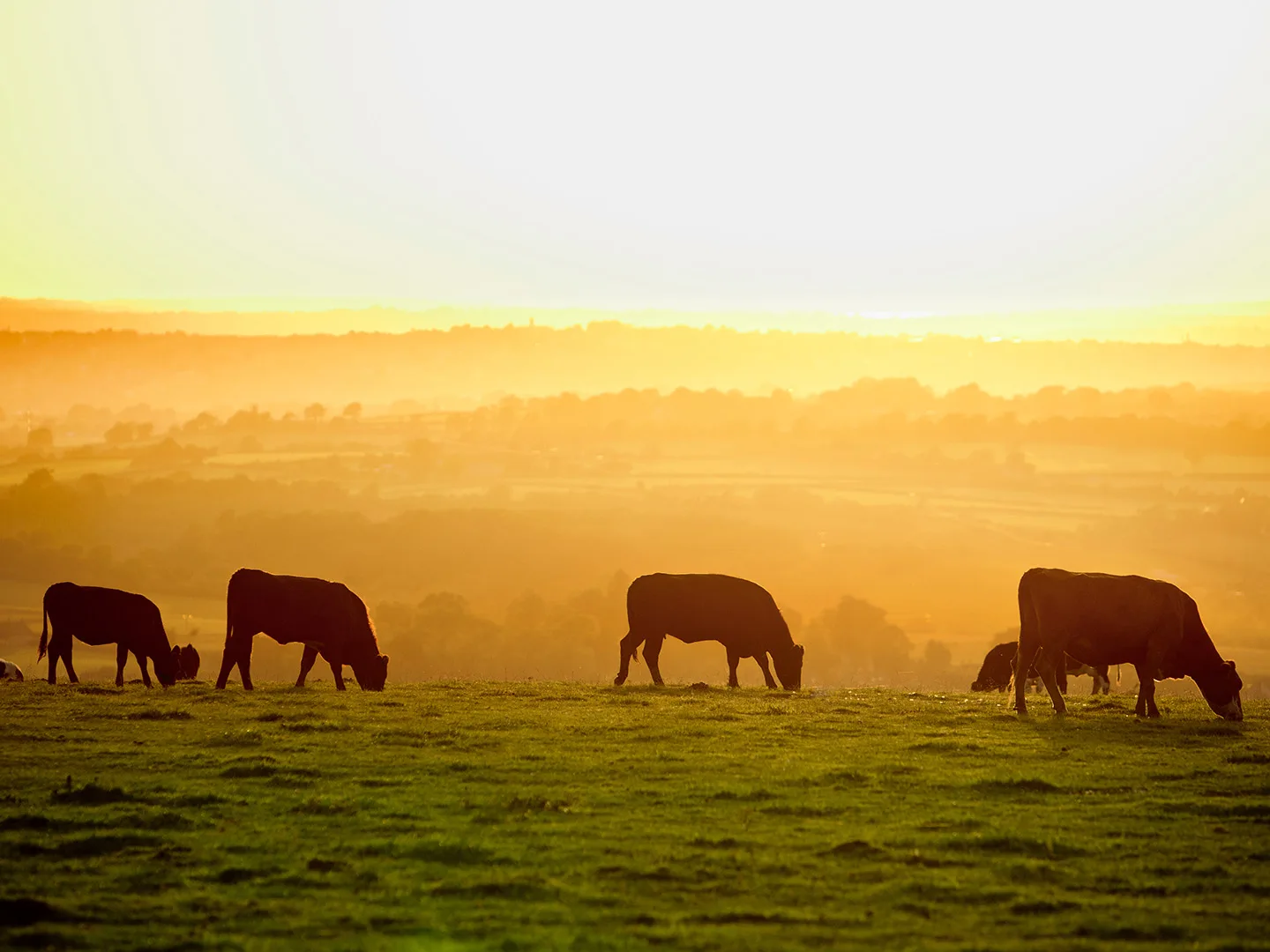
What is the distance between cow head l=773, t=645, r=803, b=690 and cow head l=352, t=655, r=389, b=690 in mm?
8895

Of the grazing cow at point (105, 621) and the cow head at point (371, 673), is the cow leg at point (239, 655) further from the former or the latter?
the cow head at point (371, 673)

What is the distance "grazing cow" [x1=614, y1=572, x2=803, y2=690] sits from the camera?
3136cm

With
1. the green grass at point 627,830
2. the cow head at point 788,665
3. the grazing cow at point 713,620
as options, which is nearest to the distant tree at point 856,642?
the cow head at point 788,665

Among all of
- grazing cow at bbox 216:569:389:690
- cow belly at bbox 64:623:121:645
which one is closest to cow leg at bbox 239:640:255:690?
grazing cow at bbox 216:569:389:690

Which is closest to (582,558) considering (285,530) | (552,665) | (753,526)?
(753,526)

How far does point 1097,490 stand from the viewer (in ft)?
654

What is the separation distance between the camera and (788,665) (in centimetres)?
3120

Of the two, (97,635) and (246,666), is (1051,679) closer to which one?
(246,666)

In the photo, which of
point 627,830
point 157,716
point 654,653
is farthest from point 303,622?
point 627,830

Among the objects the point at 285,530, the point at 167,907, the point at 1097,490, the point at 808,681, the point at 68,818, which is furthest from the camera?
the point at 1097,490

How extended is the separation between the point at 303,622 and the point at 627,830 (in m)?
15.9

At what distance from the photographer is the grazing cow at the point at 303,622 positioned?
94.9 ft

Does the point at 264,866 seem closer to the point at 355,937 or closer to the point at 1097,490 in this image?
the point at 355,937

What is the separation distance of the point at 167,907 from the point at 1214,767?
13799 millimetres
